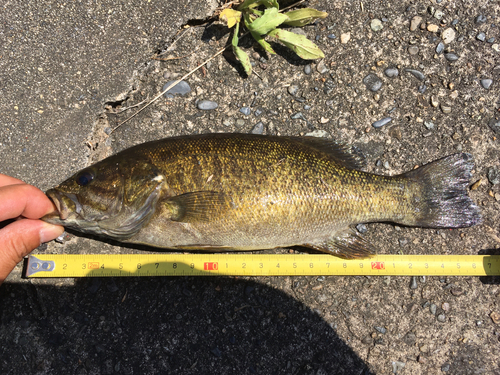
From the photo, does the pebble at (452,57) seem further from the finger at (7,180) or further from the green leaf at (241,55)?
the finger at (7,180)

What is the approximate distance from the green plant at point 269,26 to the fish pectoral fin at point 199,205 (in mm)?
1390

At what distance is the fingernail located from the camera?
8.78 feet

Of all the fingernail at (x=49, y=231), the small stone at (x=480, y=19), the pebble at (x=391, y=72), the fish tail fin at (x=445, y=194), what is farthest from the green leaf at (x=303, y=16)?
the fingernail at (x=49, y=231)

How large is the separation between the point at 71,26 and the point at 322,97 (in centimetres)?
258

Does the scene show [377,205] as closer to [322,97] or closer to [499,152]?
[322,97]

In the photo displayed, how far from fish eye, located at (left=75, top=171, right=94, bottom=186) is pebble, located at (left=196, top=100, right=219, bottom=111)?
4.01ft

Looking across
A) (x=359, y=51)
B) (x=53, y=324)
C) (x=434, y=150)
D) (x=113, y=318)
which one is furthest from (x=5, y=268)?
(x=434, y=150)

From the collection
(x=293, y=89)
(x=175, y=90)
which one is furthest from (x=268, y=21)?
(x=175, y=90)

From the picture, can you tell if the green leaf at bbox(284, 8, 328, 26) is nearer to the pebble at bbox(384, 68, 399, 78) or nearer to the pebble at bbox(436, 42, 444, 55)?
the pebble at bbox(384, 68, 399, 78)

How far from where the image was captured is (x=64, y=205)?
8.30 feet

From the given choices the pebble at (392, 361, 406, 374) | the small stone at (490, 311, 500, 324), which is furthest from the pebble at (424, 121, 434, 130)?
the pebble at (392, 361, 406, 374)

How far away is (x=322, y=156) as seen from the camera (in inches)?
110

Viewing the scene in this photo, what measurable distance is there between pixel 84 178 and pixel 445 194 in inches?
124

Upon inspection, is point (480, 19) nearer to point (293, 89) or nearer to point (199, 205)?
point (293, 89)
